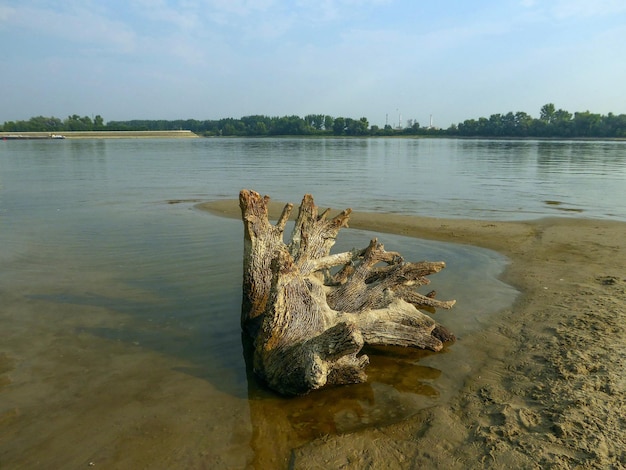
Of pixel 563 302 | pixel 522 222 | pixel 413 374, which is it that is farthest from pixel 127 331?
pixel 522 222

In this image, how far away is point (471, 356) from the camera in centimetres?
516

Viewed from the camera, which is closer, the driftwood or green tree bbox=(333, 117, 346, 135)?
the driftwood

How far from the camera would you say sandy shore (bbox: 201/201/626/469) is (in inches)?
137

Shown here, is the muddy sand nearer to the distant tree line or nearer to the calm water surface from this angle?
the calm water surface

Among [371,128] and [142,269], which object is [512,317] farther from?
[371,128]

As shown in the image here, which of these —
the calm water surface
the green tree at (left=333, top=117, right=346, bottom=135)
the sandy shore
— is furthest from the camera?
the green tree at (left=333, top=117, right=346, bottom=135)

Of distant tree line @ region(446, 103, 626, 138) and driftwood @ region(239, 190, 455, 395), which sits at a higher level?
distant tree line @ region(446, 103, 626, 138)

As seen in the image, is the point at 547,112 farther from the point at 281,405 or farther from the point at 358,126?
the point at 281,405

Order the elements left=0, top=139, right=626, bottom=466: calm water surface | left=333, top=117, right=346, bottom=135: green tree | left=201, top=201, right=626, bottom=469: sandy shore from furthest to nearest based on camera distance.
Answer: left=333, top=117, right=346, bottom=135: green tree, left=0, top=139, right=626, bottom=466: calm water surface, left=201, top=201, right=626, bottom=469: sandy shore

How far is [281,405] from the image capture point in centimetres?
424

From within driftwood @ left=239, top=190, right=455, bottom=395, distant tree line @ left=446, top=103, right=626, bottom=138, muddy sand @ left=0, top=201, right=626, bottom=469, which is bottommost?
muddy sand @ left=0, top=201, right=626, bottom=469

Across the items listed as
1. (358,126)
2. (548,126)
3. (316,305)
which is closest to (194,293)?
(316,305)

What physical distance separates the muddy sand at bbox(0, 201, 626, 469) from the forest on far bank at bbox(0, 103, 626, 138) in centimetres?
10463

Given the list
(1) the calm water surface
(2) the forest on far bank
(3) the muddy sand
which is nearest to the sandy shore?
(3) the muddy sand
